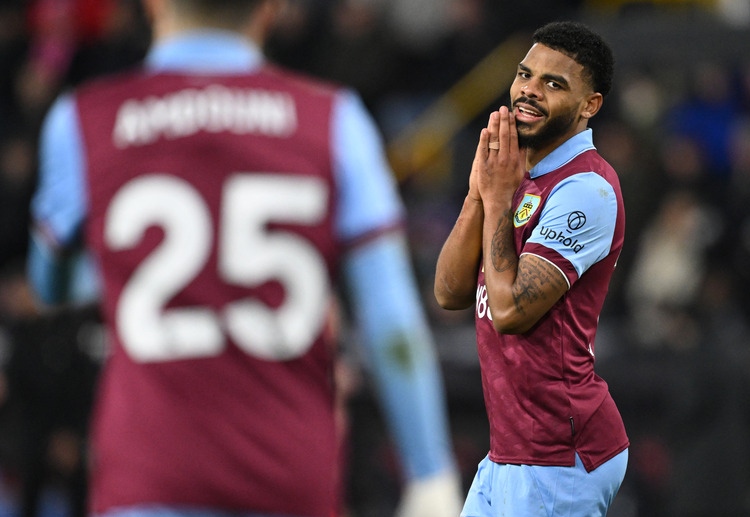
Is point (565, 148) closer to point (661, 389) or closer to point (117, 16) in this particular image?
point (661, 389)

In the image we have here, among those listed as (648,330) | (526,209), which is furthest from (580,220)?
(648,330)

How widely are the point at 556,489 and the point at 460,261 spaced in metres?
0.45

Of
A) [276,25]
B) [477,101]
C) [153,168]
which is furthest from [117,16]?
[153,168]

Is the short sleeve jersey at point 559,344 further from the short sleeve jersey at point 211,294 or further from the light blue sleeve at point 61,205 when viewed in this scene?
the light blue sleeve at point 61,205

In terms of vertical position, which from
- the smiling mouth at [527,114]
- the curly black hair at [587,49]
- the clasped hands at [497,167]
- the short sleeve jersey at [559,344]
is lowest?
the short sleeve jersey at [559,344]

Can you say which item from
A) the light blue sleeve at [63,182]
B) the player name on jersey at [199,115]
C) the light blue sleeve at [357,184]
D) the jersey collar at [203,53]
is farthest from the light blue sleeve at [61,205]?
the light blue sleeve at [357,184]

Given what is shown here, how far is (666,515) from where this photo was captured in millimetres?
9492

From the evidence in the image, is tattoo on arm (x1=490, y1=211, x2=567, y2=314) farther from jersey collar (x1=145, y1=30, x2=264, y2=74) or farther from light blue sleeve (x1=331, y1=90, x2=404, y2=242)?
jersey collar (x1=145, y1=30, x2=264, y2=74)

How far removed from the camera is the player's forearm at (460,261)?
2500 mm

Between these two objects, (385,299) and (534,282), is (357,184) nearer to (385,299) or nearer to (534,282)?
(385,299)

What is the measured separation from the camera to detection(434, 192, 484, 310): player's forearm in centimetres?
250

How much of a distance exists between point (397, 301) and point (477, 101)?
1094cm

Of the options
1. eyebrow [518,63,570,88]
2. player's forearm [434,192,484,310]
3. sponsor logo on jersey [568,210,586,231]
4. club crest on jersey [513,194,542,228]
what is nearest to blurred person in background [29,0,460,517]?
player's forearm [434,192,484,310]

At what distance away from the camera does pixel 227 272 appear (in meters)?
2.74
